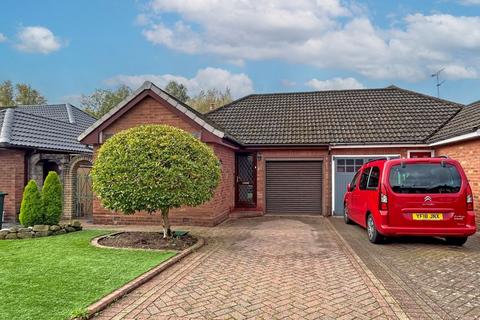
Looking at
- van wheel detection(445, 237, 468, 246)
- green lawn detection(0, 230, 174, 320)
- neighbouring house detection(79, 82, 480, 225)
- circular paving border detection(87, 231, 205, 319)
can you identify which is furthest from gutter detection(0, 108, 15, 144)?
van wheel detection(445, 237, 468, 246)

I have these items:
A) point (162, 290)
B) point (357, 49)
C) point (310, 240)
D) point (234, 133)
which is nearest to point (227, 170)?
point (234, 133)

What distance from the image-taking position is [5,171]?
12.0 meters

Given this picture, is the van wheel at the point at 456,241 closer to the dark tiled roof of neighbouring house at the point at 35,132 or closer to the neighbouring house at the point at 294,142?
the neighbouring house at the point at 294,142

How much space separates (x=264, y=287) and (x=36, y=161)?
A: 36.3 feet

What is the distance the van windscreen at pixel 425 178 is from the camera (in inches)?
289

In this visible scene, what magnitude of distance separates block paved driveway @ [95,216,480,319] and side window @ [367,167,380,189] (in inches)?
54.7

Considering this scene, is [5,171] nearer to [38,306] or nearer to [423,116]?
[38,306]

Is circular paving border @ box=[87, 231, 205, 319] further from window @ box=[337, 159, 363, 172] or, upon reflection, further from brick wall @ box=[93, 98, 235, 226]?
window @ box=[337, 159, 363, 172]

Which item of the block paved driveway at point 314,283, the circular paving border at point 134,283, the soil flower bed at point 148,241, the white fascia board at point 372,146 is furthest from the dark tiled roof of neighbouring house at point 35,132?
the white fascia board at point 372,146

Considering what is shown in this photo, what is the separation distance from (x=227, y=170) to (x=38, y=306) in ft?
28.6

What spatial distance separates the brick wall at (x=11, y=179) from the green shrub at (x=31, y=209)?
2.89 metres

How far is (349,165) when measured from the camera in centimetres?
1362

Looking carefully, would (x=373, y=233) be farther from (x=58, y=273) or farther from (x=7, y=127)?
(x=7, y=127)

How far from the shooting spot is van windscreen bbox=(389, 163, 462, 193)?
289 inches
